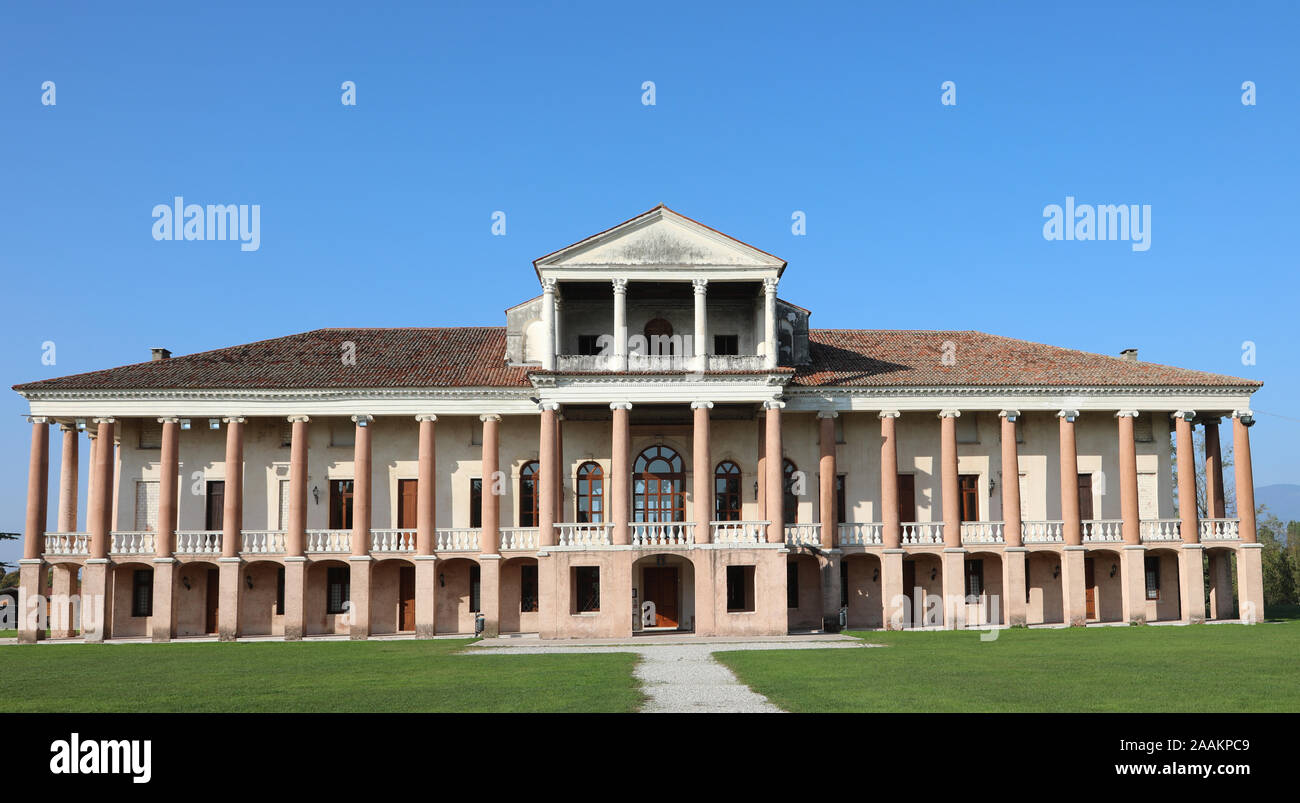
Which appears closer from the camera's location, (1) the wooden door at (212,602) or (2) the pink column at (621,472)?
(2) the pink column at (621,472)

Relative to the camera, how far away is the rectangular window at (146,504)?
138ft

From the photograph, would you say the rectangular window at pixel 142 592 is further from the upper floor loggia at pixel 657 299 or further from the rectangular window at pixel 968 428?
the rectangular window at pixel 968 428

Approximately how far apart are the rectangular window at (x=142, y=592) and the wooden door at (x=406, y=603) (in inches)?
371

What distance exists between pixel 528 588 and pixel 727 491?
27.7 feet

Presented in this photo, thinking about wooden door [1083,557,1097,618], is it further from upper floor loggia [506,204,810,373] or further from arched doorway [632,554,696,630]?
arched doorway [632,554,696,630]

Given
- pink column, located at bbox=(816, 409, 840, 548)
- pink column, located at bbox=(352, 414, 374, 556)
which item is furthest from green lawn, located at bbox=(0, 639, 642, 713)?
pink column, located at bbox=(816, 409, 840, 548)

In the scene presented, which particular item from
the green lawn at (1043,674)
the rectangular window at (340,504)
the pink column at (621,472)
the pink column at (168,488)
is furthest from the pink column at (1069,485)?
the pink column at (168,488)

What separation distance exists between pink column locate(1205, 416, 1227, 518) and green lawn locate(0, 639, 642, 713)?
1057 inches

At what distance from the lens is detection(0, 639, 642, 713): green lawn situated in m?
18.1

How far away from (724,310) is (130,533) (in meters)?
23.6

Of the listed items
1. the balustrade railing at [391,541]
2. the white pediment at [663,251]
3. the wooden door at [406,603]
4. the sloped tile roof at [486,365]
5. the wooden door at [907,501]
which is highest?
the white pediment at [663,251]

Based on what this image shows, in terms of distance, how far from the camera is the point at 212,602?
41906mm
